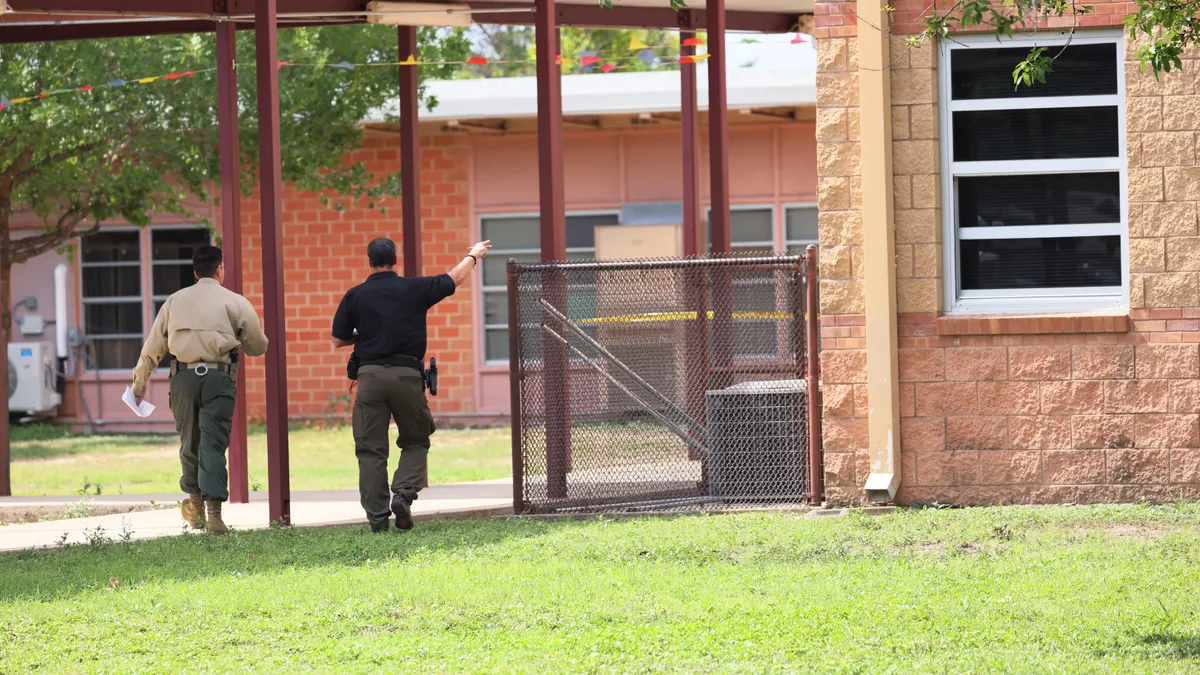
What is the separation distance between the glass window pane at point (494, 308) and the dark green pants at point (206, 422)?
543 inches

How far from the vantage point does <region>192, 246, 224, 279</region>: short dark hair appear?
10.4 metres

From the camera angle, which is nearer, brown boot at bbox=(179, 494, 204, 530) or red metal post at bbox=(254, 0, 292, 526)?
brown boot at bbox=(179, 494, 204, 530)

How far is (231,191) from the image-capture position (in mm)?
11875

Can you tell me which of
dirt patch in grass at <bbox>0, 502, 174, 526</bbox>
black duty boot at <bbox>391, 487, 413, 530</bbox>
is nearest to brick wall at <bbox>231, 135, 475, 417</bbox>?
dirt patch in grass at <bbox>0, 502, 174, 526</bbox>

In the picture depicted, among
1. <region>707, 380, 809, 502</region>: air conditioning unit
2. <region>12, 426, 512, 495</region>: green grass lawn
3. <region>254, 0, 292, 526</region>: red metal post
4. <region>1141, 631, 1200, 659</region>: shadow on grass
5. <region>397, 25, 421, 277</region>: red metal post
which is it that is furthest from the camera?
<region>12, 426, 512, 495</region>: green grass lawn

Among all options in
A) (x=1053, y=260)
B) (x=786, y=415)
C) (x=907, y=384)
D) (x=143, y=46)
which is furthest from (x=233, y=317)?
(x=143, y=46)

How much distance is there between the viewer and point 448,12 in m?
13.1

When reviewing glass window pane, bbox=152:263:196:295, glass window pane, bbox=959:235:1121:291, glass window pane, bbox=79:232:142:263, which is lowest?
glass window pane, bbox=959:235:1121:291

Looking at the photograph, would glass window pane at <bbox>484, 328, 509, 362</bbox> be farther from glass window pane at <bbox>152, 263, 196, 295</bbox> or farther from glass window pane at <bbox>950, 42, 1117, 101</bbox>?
glass window pane at <bbox>950, 42, 1117, 101</bbox>

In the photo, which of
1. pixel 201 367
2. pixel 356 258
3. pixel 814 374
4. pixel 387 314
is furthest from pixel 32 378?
pixel 814 374

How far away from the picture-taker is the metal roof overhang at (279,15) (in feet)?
38.5

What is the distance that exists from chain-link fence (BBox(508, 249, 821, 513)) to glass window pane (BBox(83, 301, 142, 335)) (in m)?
15.9

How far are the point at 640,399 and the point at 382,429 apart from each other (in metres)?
1.80

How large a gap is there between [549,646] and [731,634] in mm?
748
